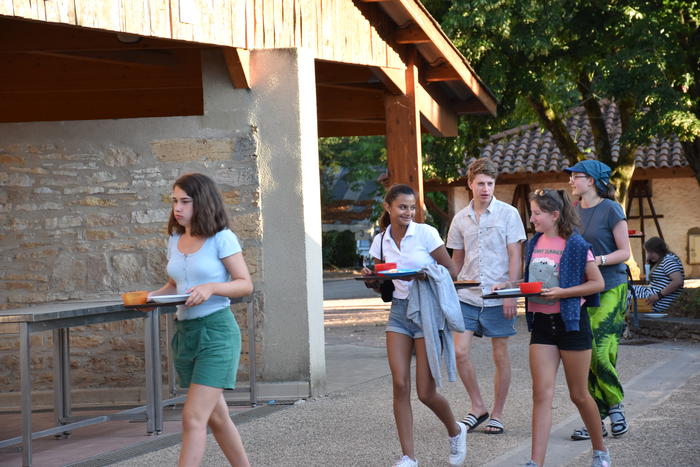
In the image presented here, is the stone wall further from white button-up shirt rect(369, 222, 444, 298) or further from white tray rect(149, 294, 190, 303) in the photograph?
white tray rect(149, 294, 190, 303)

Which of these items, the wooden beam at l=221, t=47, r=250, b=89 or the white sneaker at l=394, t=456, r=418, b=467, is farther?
the wooden beam at l=221, t=47, r=250, b=89

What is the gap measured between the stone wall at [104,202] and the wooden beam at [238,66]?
3.6 inches

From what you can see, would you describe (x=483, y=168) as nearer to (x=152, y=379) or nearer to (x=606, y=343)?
(x=606, y=343)

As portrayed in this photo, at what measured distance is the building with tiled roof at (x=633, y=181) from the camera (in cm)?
2530

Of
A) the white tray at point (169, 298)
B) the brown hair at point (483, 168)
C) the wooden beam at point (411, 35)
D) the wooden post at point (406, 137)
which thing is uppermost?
the wooden beam at point (411, 35)

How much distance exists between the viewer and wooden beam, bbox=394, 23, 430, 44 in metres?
10.1

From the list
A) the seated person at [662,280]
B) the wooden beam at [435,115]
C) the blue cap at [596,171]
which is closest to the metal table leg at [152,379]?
the blue cap at [596,171]

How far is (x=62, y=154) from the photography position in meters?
8.61

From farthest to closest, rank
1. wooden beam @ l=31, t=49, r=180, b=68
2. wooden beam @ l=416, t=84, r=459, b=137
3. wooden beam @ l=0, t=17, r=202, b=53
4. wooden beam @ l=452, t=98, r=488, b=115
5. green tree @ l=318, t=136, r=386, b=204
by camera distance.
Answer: green tree @ l=318, t=136, r=386, b=204
wooden beam @ l=452, t=98, r=488, b=115
wooden beam @ l=416, t=84, r=459, b=137
wooden beam @ l=31, t=49, r=180, b=68
wooden beam @ l=0, t=17, r=202, b=53

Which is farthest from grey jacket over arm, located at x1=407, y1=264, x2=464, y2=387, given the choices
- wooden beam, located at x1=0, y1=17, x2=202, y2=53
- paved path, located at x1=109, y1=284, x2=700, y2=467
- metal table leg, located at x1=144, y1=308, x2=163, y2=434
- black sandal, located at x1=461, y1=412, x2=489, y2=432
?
wooden beam, located at x1=0, y1=17, x2=202, y2=53

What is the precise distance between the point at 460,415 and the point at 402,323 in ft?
6.83

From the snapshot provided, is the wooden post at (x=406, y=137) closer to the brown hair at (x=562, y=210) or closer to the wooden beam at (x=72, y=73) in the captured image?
the wooden beam at (x=72, y=73)

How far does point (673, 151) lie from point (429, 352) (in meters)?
21.1

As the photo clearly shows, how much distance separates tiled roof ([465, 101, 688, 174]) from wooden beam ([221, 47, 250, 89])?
1590cm
